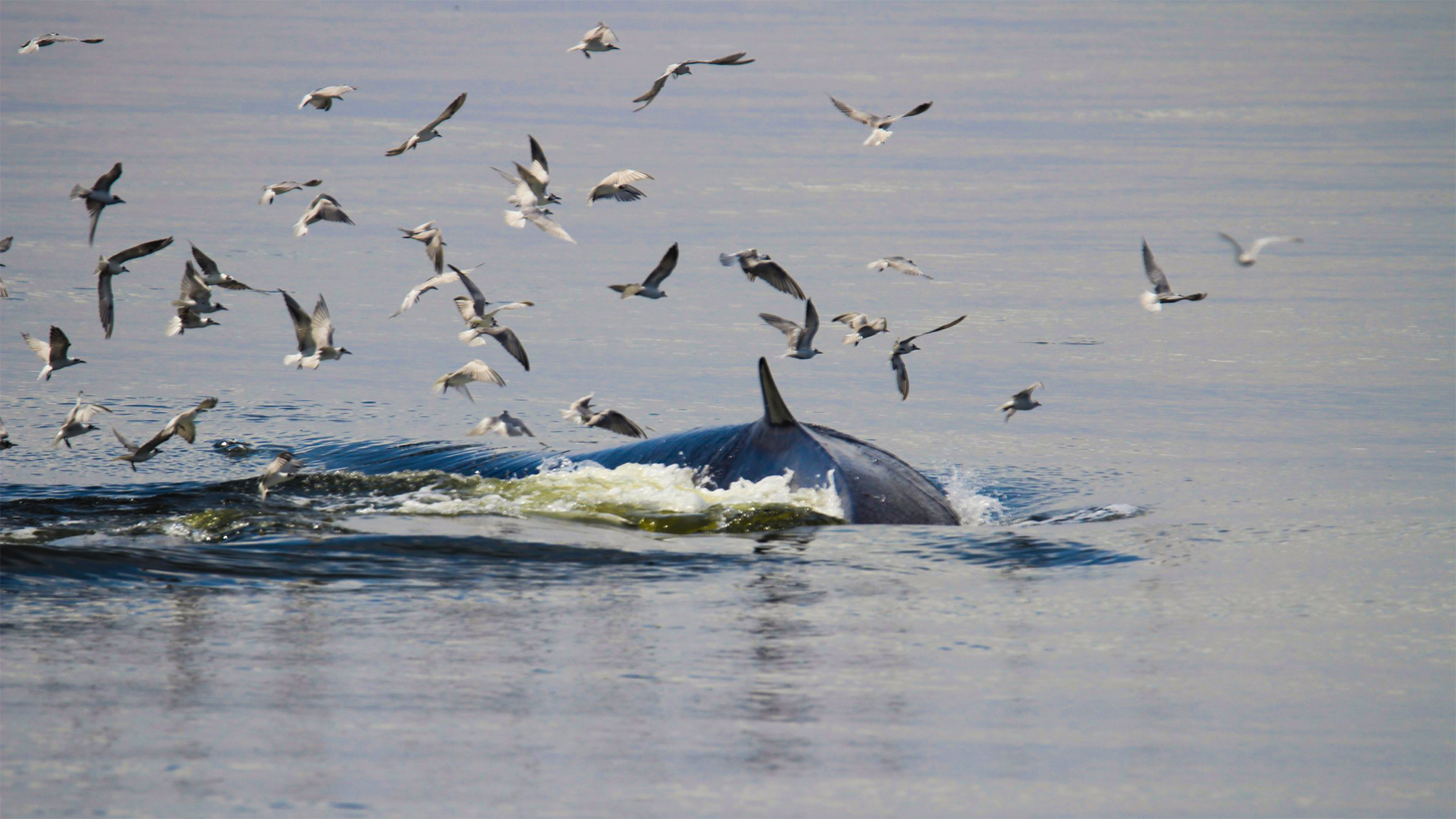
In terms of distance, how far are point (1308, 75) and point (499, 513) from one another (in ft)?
106

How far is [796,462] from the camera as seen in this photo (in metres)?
10.9

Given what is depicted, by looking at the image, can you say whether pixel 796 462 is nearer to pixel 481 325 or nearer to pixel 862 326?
pixel 481 325

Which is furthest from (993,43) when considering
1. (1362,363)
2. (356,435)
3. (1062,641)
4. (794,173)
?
(1062,641)

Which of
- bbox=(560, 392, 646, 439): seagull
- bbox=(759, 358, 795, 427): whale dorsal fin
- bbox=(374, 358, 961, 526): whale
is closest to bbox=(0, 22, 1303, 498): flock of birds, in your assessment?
bbox=(560, 392, 646, 439): seagull

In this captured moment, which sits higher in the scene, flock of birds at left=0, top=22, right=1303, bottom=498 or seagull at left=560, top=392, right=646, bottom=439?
flock of birds at left=0, top=22, right=1303, bottom=498

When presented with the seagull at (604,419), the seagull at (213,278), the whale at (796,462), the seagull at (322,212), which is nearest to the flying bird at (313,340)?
the seagull at (213,278)

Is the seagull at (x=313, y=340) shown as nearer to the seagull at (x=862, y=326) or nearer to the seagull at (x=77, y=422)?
the seagull at (x=77, y=422)

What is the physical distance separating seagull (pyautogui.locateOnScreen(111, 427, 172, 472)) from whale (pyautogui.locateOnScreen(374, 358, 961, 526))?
1985 mm

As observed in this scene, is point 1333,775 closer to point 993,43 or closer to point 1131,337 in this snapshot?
point 1131,337

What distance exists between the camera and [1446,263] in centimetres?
1950

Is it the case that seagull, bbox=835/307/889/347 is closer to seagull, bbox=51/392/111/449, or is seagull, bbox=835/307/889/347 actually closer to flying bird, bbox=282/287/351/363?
flying bird, bbox=282/287/351/363

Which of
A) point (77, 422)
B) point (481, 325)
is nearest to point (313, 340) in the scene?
point (481, 325)

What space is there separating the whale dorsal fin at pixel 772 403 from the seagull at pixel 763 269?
1.64 metres

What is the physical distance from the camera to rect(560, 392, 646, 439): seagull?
38.5ft
